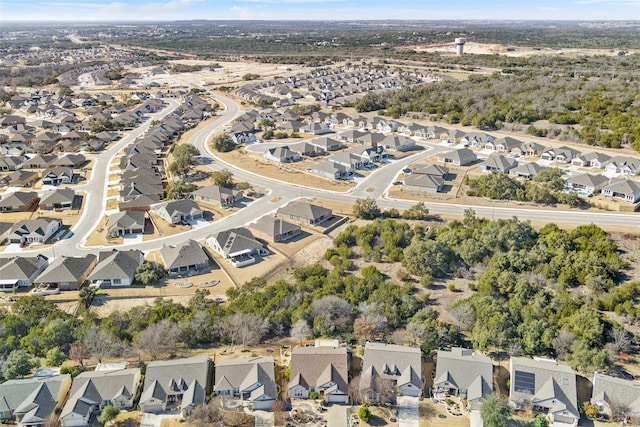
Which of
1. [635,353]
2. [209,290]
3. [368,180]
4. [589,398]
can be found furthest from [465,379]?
[368,180]

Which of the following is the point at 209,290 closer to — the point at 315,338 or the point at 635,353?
the point at 315,338

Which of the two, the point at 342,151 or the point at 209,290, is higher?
the point at 342,151

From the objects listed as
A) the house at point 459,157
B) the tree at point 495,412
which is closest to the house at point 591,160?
the house at point 459,157

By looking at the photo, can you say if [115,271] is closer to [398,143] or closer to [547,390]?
[547,390]

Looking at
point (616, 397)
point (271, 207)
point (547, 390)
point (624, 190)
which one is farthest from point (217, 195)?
point (624, 190)

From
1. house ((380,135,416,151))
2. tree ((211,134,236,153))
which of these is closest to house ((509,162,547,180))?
house ((380,135,416,151))

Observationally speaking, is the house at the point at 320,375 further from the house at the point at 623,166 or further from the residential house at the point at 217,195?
the house at the point at 623,166

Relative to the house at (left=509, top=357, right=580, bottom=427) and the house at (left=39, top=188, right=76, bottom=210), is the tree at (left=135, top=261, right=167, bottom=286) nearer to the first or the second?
the house at (left=39, top=188, right=76, bottom=210)
